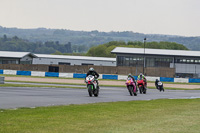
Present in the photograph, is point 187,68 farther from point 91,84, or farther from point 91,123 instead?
point 91,123

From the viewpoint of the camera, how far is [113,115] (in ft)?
45.8

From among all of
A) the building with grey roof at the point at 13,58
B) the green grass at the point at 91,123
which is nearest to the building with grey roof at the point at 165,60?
the building with grey roof at the point at 13,58

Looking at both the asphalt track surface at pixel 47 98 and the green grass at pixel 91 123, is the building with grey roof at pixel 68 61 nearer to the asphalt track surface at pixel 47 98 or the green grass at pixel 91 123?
the asphalt track surface at pixel 47 98

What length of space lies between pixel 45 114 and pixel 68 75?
47747 millimetres

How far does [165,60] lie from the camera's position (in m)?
90.3

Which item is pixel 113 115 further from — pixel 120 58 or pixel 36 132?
pixel 120 58

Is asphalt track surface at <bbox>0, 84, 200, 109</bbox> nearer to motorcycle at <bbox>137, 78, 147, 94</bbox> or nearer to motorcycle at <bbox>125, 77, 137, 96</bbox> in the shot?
motorcycle at <bbox>125, 77, 137, 96</bbox>

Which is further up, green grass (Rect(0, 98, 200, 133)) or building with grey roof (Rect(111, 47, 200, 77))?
building with grey roof (Rect(111, 47, 200, 77))

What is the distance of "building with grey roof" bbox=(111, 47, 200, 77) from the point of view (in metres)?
88.2

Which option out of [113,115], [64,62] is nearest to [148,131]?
[113,115]

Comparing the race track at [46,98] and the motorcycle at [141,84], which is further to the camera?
the motorcycle at [141,84]

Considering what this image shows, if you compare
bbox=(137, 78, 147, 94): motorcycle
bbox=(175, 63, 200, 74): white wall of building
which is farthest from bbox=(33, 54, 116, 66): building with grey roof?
bbox=(137, 78, 147, 94): motorcycle

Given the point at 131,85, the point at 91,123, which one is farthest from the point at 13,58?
the point at 91,123

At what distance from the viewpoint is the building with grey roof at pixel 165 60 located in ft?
289
